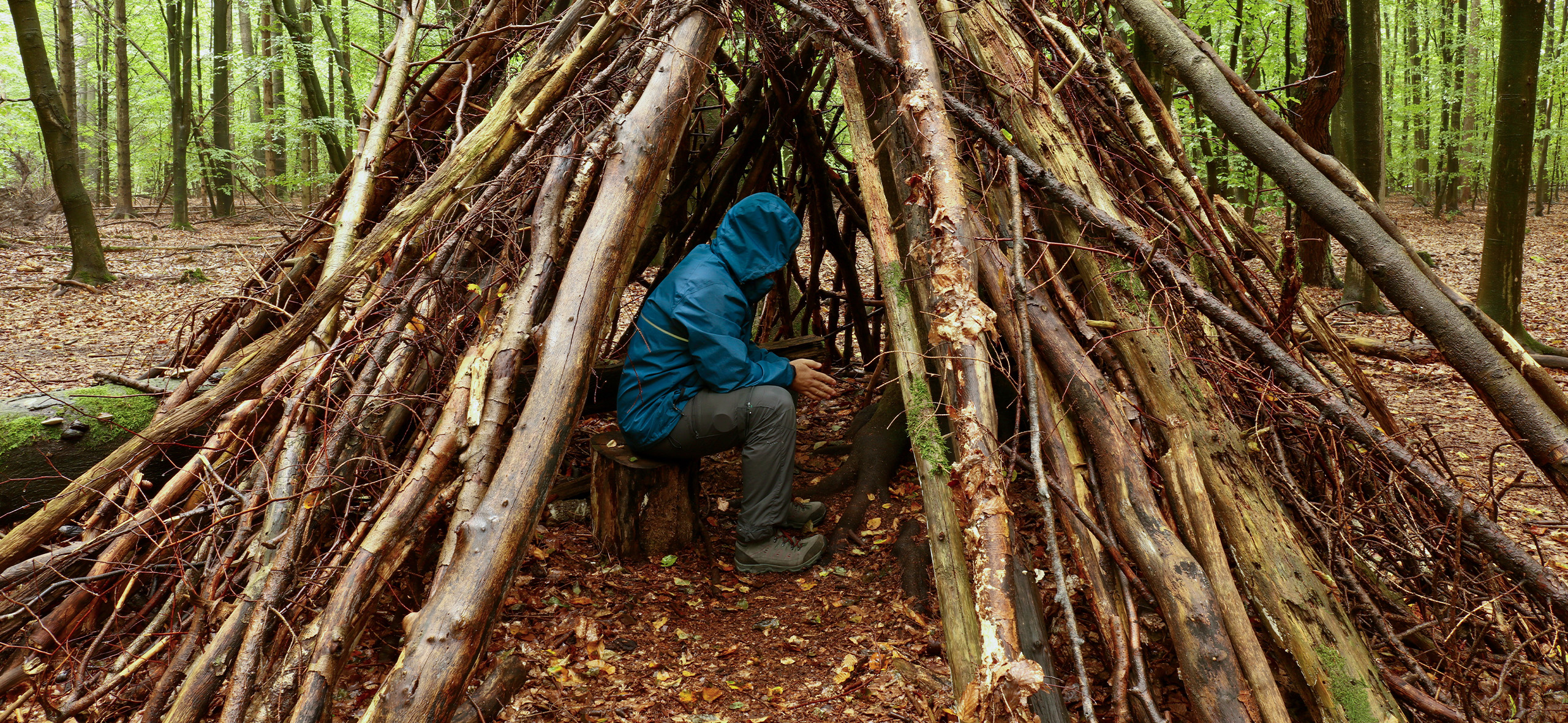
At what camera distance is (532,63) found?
3.98 m

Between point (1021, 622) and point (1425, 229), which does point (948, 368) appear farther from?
point (1425, 229)

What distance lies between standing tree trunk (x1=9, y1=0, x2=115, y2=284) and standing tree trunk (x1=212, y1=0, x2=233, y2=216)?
3.82m

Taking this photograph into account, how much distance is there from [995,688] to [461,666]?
4.30 ft

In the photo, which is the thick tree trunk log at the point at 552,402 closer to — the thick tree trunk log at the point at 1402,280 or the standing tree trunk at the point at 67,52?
the thick tree trunk log at the point at 1402,280

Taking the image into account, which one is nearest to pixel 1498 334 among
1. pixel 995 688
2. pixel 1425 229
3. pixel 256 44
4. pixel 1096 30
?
pixel 995 688

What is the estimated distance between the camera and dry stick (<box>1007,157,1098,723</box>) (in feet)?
6.91

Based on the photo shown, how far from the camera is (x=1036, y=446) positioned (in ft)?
7.75

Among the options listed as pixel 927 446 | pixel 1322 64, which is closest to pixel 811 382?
pixel 927 446

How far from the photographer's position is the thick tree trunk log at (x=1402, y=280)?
205cm

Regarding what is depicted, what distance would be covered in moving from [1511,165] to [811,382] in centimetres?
591

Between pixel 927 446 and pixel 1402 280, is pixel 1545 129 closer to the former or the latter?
pixel 1402 280

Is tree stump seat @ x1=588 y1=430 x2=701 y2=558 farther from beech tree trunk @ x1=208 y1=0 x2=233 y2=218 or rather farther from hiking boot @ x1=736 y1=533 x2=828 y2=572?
beech tree trunk @ x1=208 y1=0 x2=233 y2=218

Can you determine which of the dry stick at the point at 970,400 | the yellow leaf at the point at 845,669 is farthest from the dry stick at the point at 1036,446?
the yellow leaf at the point at 845,669

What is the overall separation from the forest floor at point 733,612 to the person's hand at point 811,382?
71 centimetres
